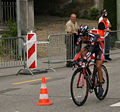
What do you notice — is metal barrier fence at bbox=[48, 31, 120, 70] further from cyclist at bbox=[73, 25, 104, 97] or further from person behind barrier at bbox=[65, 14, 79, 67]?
cyclist at bbox=[73, 25, 104, 97]

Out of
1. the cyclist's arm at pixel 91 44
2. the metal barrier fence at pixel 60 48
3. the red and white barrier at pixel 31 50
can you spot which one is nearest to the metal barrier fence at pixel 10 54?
the red and white barrier at pixel 31 50

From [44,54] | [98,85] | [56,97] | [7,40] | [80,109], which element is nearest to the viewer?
[80,109]

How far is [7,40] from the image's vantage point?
1480cm

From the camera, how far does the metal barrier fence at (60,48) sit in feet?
52.4

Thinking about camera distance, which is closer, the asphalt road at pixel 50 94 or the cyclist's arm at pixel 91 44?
the asphalt road at pixel 50 94

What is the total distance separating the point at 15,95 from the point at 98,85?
2121mm

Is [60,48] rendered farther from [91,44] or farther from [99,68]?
[91,44]

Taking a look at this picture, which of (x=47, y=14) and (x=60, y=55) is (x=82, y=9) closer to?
(x=47, y=14)

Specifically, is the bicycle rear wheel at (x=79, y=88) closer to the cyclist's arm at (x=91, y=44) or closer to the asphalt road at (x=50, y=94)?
the asphalt road at (x=50, y=94)

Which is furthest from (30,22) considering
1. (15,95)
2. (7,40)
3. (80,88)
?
(80,88)

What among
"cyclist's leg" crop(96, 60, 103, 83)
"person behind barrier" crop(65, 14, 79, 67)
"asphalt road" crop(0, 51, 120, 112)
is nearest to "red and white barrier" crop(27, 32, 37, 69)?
"asphalt road" crop(0, 51, 120, 112)

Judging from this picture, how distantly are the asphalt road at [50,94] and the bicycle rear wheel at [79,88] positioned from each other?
138mm

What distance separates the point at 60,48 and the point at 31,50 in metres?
2.22

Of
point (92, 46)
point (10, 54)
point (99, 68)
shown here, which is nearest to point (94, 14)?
point (10, 54)
